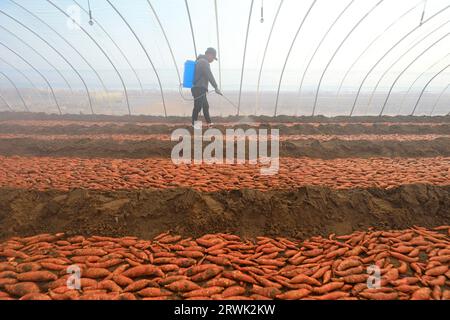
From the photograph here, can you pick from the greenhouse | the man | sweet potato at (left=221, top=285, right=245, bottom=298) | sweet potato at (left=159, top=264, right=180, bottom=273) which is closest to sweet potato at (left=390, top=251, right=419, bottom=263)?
the greenhouse

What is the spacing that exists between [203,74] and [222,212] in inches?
187

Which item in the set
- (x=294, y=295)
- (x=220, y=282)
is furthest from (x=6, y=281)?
(x=294, y=295)

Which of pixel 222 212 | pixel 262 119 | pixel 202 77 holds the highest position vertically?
pixel 202 77

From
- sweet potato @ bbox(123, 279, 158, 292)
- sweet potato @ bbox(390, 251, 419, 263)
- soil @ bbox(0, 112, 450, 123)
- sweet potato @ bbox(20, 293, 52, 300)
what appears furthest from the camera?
soil @ bbox(0, 112, 450, 123)

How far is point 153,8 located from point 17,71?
302 inches

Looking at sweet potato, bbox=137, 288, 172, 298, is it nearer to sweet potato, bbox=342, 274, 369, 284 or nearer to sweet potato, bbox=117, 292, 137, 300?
sweet potato, bbox=117, 292, 137, 300

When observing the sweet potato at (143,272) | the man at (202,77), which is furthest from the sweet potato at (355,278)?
the man at (202,77)

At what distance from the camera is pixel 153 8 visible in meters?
8.10

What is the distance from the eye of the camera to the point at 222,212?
268 cm

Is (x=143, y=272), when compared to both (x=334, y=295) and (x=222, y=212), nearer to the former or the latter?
(x=222, y=212)

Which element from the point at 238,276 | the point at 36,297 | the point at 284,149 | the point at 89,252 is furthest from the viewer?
the point at 284,149

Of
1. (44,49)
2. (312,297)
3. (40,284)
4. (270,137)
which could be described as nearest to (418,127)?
(270,137)

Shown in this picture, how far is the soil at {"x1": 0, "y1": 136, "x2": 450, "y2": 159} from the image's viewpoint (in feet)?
17.7

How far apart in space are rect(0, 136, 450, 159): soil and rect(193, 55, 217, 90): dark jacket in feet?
5.73
